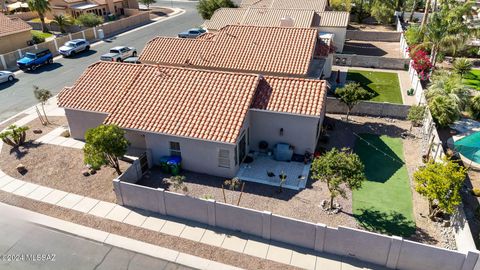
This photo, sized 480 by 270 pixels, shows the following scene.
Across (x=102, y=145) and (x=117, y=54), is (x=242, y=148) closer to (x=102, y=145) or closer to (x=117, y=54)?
(x=102, y=145)

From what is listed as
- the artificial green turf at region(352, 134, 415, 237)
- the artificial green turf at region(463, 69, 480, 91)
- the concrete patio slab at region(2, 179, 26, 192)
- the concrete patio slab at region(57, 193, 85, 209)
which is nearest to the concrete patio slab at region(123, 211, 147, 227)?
the concrete patio slab at region(57, 193, 85, 209)

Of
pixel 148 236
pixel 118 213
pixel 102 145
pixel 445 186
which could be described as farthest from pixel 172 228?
pixel 445 186

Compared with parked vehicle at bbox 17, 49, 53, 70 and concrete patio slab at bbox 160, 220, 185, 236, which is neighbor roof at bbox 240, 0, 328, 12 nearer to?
parked vehicle at bbox 17, 49, 53, 70

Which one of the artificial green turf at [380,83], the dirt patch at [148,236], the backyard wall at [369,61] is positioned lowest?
the dirt patch at [148,236]

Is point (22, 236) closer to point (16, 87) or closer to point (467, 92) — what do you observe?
point (16, 87)

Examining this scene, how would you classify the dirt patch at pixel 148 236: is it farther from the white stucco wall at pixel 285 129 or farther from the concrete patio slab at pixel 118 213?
the white stucco wall at pixel 285 129

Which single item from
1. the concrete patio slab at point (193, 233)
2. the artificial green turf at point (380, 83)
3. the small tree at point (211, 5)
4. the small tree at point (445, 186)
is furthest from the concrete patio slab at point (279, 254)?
the small tree at point (211, 5)
